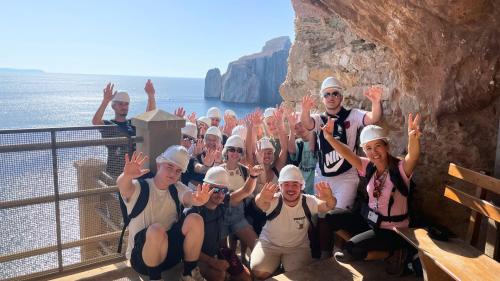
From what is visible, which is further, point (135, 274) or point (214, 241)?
point (135, 274)

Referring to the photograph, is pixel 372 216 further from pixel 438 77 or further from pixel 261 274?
pixel 438 77

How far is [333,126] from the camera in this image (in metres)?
5.07

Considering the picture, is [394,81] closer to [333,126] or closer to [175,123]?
[333,126]

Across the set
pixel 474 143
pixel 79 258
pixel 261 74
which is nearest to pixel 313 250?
pixel 474 143

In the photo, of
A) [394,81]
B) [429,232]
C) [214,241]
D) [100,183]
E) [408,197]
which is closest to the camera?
[429,232]

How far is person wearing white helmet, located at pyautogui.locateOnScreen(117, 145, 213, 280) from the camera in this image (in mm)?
4016

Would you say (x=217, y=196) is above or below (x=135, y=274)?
above

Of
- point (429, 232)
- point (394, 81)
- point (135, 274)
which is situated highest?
point (394, 81)

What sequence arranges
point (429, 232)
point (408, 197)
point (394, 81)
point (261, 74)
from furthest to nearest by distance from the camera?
point (261, 74), point (394, 81), point (408, 197), point (429, 232)

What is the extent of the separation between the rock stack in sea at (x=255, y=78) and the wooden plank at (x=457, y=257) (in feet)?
287

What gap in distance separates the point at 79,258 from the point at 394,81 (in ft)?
16.3

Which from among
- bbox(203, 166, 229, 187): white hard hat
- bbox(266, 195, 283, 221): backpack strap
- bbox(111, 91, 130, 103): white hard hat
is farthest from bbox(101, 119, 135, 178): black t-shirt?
bbox(266, 195, 283, 221): backpack strap

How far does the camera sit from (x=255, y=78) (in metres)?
90.9

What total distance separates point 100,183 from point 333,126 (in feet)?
10.1
